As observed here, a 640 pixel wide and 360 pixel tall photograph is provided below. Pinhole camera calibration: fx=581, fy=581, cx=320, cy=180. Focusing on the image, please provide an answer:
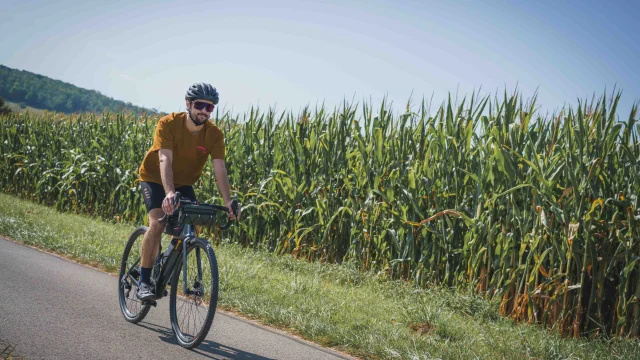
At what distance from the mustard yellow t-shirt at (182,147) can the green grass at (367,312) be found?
181cm

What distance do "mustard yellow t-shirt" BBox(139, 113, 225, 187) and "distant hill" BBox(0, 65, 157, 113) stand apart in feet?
289

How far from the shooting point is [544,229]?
7.07m

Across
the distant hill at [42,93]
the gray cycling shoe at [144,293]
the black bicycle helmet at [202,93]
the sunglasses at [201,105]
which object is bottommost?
the gray cycling shoe at [144,293]

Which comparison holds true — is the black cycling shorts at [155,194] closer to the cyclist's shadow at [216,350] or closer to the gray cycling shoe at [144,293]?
the gray cycling shoe at [144,293]

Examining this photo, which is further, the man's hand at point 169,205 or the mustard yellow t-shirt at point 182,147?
the mustard yellow t-shirt at point 182,147

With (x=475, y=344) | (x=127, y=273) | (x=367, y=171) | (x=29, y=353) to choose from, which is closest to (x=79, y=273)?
(x=127, y=273)

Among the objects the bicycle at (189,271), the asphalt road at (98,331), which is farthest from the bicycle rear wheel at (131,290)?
the bicycle at (189,271)

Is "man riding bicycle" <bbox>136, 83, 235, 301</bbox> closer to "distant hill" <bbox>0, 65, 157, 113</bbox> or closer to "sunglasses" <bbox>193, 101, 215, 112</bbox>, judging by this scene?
"sunglasses" <bbox>193, 101, 215, 112</bbox>

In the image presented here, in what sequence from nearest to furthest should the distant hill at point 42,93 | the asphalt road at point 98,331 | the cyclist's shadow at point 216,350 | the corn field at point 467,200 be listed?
1. the asphalt road at point 98,331
2. the cyclist's shadow at point 216,350
3. the corn field at point 467,200
4. the distant hill at point 42,93

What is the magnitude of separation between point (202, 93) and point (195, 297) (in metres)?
1.85

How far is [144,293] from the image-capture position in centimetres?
555

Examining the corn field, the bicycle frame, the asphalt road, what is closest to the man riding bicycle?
the bicycle frame

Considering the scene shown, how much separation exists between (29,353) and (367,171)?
5.90 metres

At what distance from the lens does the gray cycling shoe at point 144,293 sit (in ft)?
18.1
